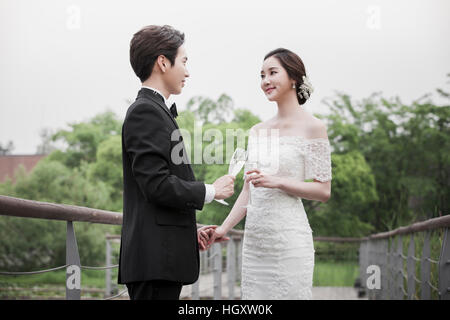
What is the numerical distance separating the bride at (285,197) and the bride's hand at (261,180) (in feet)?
0.21

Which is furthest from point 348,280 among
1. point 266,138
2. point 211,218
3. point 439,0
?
point 439,0

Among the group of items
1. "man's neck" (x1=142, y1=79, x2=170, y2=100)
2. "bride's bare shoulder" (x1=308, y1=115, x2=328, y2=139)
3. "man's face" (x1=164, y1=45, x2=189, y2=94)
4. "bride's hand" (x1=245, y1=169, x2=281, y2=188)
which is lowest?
"bride's hand" (x1=245, y1=169, x2=281, y2=188)

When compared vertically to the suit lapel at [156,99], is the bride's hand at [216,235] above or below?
below

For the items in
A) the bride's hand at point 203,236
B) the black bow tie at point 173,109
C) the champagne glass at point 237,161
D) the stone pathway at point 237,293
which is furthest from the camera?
the stone pathway at point 237,293

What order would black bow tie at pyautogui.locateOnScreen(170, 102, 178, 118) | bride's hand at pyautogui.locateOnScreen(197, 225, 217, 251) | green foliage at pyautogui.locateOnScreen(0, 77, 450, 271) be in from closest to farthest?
1. black bow tie at pyautogui.locateOnScreen(170, 102, 178, 118)
2. bride's hand at pyautogui.locateOnScreen(197, 225, 217, 251)
3. green foliage at pyautogui.locateOnScreen(0, 77, 450, 271)

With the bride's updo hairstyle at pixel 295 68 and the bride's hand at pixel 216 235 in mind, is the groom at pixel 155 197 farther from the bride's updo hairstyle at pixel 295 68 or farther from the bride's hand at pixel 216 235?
the bride's updo hairstyle at pixel 295 68

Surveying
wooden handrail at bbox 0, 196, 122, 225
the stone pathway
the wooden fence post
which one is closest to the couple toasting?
wooden handrail at bbox 0, 196, 122, 225

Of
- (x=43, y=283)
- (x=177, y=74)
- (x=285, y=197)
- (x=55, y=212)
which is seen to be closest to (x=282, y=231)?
(x=285, y=197)

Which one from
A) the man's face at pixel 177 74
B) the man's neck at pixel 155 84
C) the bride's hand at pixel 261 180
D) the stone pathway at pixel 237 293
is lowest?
the stone pathway at pixel 237 293

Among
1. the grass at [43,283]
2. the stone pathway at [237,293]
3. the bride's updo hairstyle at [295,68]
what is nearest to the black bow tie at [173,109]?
the bride's updo hairstyle at [295,68]

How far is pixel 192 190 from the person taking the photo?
1859 millimetres

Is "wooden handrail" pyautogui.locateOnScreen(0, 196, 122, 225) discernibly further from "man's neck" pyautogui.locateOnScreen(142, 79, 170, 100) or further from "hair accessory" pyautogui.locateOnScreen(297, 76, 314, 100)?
"hair accessory" pyautogui.locateOnScreen(297, 76, 314, 100)

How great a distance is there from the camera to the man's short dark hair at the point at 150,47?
77.9 inches

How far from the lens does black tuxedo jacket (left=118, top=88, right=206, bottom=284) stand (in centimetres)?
179
